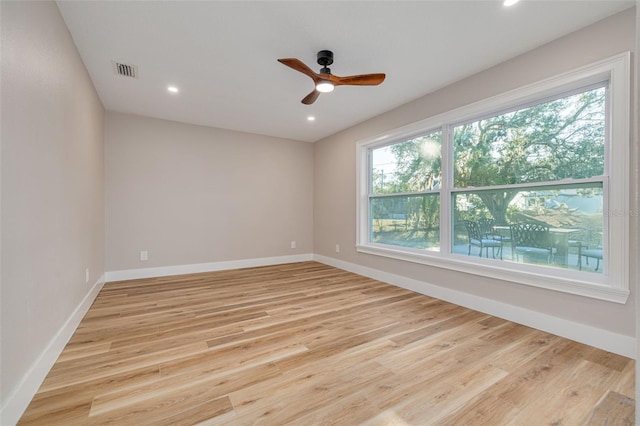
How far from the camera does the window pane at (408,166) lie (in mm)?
3443

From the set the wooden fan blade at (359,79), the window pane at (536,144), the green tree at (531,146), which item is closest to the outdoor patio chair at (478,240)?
the green tree at (531,146)

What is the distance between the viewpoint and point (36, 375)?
5.04 feet

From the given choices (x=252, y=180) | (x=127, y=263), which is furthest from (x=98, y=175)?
(x=252, y=180)

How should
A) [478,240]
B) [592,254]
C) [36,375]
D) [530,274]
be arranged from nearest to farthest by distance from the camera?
1. [36,375]
2. [592,254]
3. [530,274]
4. [478,240]

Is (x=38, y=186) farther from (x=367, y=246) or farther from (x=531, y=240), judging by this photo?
(x=531, y=240)

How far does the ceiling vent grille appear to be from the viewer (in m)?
2.71

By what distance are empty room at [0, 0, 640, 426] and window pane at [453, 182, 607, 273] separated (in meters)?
0.02

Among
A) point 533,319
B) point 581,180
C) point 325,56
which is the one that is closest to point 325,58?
point 325,56

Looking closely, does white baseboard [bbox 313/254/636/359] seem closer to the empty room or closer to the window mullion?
the empty room

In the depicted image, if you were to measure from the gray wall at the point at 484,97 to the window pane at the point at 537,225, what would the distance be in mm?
262

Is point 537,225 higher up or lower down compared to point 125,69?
lower down

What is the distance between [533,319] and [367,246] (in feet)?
7.36

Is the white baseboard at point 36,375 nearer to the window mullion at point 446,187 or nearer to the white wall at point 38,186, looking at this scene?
the white wall at point 38,186

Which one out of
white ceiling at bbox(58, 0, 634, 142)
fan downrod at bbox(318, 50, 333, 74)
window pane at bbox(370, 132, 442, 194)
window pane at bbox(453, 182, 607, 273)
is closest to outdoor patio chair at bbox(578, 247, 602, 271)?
window pane at bbox(453, 182, 607, 273)
